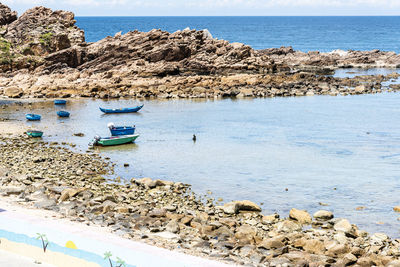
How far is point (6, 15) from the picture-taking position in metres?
91.6

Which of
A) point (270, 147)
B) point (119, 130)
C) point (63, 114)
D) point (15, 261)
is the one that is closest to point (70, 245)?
point (15, 261)

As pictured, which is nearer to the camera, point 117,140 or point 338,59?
point 117,140

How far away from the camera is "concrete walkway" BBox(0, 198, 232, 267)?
14438 mm

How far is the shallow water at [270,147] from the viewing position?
2773cm

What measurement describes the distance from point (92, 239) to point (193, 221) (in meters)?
5.74

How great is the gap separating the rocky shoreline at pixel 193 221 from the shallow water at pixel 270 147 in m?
1.92

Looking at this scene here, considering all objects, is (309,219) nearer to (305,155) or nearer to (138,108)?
(305,155)

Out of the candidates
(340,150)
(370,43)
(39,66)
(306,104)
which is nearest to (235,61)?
(306,104)

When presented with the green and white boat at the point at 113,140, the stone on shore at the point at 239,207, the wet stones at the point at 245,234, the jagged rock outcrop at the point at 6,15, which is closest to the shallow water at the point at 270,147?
the green and white boat at the point at 113,140

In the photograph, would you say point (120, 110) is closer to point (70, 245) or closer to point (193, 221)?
point (193, 221)

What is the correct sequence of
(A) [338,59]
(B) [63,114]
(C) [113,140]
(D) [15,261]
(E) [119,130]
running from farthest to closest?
(A) [338,59] → (B) [63,114] → (E) [119,130] → (C) [113,140] → (D) [15,261]

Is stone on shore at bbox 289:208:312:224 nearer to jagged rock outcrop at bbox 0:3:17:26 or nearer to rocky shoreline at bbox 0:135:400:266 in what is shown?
rocky shoreline at bbox 0:135:400:266

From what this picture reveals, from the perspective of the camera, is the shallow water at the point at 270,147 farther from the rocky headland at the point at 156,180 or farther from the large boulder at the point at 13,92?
the large boulder at the point at 13,92

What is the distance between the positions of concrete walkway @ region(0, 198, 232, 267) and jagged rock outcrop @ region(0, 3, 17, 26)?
258ft
